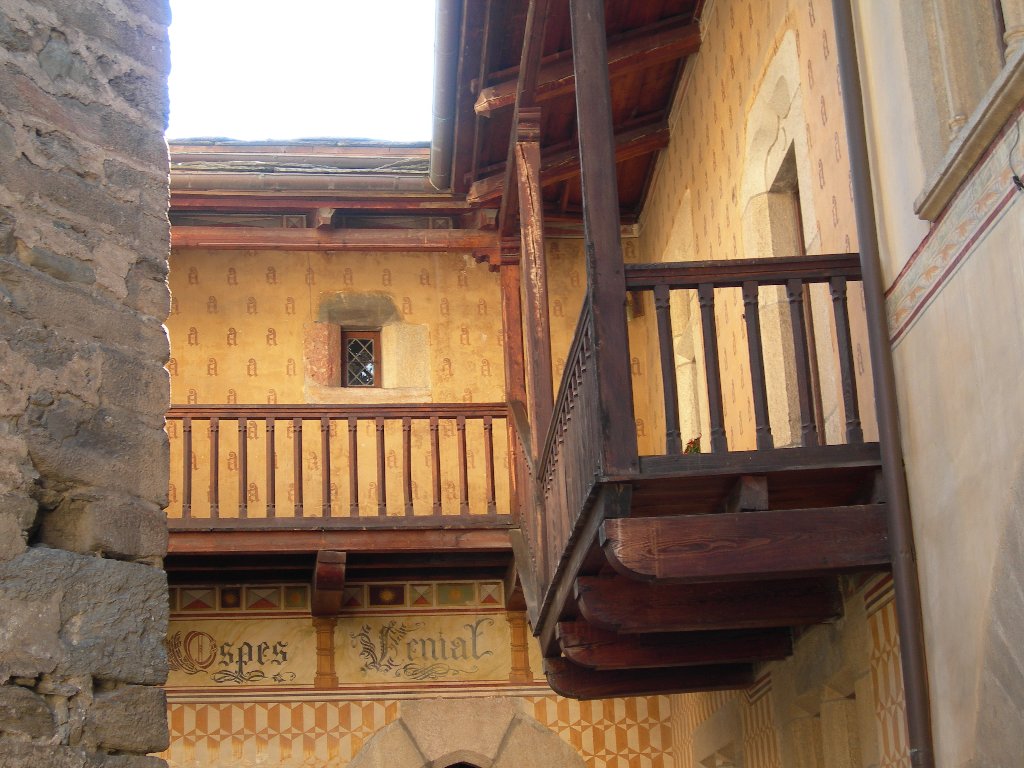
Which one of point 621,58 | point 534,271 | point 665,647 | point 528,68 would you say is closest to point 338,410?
point 534,271

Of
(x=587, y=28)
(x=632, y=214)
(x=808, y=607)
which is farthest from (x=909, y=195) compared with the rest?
(x=632, y=214)

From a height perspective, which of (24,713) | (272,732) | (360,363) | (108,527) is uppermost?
(360,363)

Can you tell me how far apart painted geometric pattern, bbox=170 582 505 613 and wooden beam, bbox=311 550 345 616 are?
252mm

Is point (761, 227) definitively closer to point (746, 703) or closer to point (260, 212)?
point (746, 703)

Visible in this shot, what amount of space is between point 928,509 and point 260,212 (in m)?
8.64

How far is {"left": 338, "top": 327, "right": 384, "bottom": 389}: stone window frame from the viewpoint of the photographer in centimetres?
1427

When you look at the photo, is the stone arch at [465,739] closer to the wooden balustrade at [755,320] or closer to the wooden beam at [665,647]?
the wooden beam at [665,647]

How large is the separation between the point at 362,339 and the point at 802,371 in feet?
25.7

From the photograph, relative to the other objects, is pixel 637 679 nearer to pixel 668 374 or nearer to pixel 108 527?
pixel 668 374

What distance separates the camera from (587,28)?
7.66m

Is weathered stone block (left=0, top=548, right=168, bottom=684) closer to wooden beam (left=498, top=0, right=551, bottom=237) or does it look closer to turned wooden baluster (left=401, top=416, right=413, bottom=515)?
wooden beam (left=498, top=0, right=551, bottom=237)

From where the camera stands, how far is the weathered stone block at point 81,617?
4520mm

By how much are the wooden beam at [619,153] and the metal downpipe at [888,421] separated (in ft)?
17.9

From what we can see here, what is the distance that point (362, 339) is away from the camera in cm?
1440
